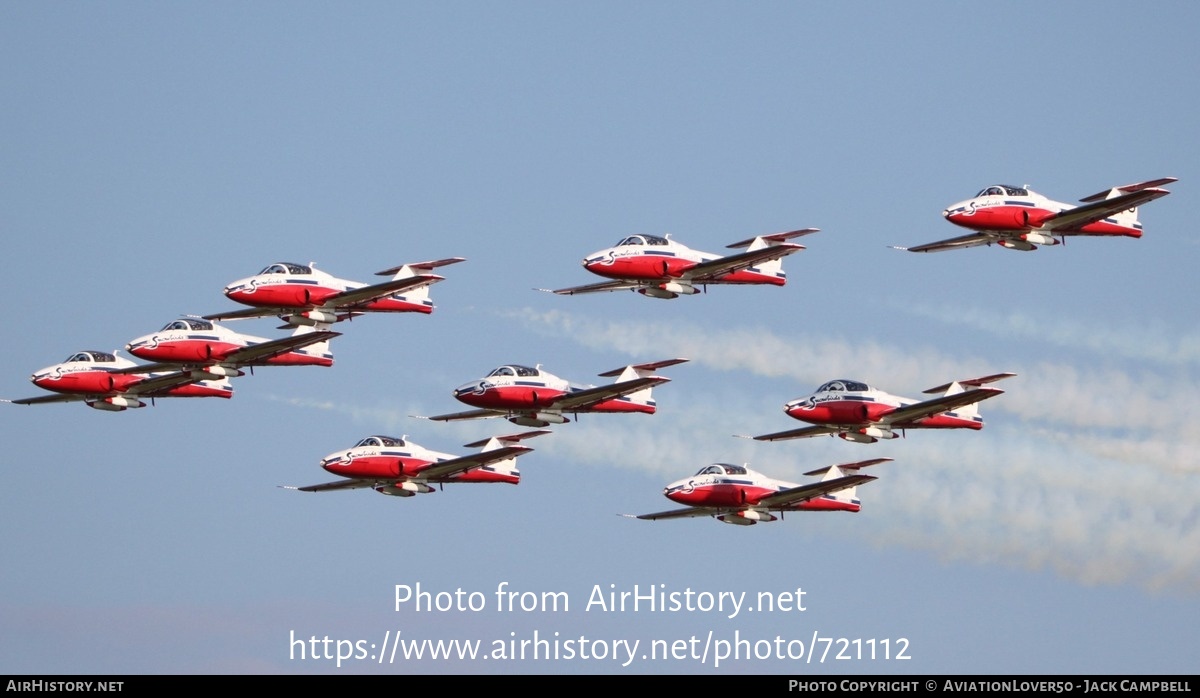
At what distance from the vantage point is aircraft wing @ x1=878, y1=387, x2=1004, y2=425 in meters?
158

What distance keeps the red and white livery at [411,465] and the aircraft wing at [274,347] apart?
25.2 feet

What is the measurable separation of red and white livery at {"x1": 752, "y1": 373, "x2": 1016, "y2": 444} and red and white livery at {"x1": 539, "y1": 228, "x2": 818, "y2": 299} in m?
8.21

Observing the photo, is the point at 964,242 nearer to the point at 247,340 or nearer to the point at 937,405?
the point at 937,405

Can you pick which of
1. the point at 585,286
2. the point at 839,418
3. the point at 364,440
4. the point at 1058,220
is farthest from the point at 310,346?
the point at 1058,220

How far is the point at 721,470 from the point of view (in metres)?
165

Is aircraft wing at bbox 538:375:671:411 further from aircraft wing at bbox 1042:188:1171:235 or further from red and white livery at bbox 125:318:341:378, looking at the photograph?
aircraft wing at bbox 1042:188:1171:235

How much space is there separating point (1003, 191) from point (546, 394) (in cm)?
2959

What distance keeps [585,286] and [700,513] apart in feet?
53.7

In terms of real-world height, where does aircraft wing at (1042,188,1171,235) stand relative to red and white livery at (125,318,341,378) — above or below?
above

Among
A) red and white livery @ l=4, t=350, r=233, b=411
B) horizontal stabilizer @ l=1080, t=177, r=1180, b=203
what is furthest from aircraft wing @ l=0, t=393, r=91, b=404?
horizontal stabilizer @ l=1080, t=177, r=1180, b=203

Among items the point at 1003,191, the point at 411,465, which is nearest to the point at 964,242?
the point at 1003,191

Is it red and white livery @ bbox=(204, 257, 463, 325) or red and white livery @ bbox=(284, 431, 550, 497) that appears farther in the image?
red and white livery @ bbox=(284, 431, 550, 497)
